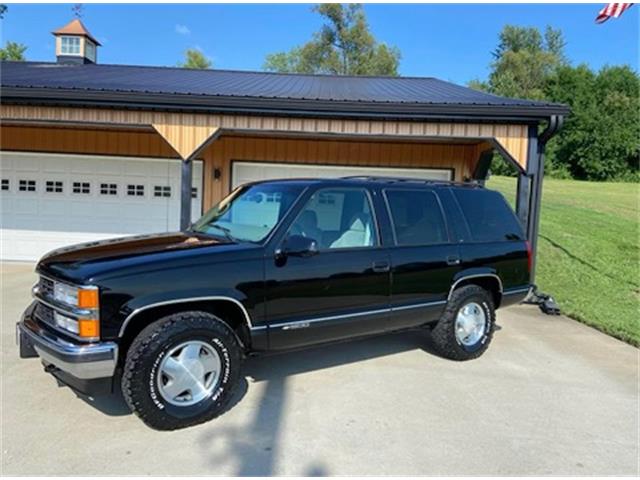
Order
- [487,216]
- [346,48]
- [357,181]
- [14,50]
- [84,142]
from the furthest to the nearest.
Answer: [346,48]
[14,50]
[84,142]
[487,216]
[357,181]

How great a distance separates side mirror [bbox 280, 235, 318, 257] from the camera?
3.74 m

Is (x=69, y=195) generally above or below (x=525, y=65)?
below

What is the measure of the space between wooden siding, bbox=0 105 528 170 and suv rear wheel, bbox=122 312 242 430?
470 cm

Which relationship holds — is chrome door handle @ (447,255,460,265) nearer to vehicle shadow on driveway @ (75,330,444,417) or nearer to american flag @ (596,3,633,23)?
vehicle shadow on driveway @ (75,330,444,417)

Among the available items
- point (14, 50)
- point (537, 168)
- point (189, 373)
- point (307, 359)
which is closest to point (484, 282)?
point (307, 359)

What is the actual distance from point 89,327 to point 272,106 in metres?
5.13

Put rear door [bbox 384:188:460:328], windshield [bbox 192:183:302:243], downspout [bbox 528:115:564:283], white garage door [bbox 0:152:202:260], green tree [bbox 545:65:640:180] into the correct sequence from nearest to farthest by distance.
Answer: windshield [bbox 192:183:302:243] < rear door [bbox 384:188:460:328] < downspout [bbox 528:115:564:283] < white garage door [bbox 0:152:202:260] < green tree [bbox 545:65:640:180]

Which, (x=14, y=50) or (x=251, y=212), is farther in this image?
(x=14, y=50)

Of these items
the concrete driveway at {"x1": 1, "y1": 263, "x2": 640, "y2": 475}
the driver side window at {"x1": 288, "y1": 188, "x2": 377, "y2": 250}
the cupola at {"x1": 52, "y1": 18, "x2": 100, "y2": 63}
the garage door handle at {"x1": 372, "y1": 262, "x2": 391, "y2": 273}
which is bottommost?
the concrete driveway at {"x1": 1, "y1": 263, "x2": 640, "y2": 475}

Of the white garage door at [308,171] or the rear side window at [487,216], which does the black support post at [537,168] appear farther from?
the white garage door at [308,171]

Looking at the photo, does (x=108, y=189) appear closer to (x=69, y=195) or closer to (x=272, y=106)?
(x=69, y=195)

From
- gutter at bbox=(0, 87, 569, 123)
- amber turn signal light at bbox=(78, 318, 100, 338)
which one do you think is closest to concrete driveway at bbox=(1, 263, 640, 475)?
amber turn signal light at bbox=(78, 318, 100, 338)

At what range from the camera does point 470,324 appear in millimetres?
5250

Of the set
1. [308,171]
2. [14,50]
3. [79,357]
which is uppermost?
[14,50]
